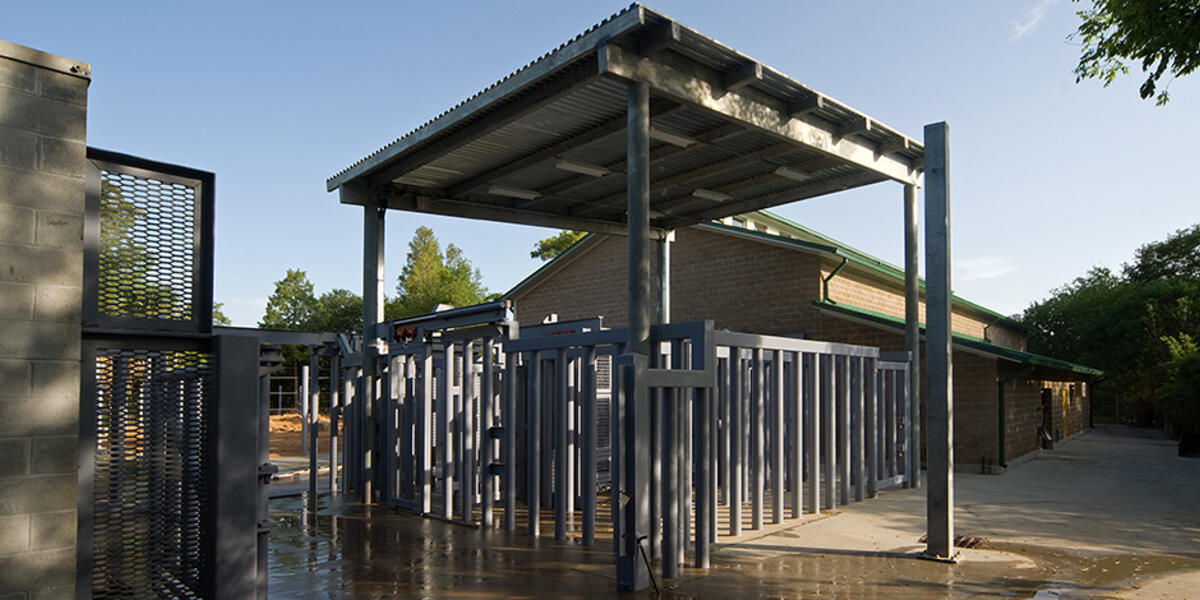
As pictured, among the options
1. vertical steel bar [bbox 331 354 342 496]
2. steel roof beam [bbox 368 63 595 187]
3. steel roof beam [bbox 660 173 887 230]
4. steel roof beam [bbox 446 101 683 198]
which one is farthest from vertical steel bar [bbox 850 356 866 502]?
vertical steel bar [bbox 331 354 342 496]

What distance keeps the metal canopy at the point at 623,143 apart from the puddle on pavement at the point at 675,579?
15.4 feet

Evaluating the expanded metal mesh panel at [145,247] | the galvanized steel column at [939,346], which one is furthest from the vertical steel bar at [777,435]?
the expanded metal mesh panel at [145,247]

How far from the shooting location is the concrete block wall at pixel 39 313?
320 cm

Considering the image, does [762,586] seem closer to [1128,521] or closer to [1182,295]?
[1128,521]

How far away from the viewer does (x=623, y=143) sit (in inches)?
419

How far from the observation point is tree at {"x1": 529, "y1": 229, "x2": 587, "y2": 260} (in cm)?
4725

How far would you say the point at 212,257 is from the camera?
144 inches

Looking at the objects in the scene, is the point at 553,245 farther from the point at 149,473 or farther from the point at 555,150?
the point at 149,473

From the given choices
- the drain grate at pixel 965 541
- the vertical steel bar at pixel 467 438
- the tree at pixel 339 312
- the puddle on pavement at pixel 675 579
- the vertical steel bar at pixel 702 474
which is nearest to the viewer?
the puddle on pavement at pixel 675 579

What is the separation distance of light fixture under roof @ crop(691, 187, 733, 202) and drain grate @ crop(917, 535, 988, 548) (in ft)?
22.6

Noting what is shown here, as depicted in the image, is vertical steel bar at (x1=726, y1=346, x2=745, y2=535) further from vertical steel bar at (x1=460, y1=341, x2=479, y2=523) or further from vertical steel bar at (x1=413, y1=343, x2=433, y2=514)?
vertical steel bar at (x1=413, y1=343, x2=433, y2=514)

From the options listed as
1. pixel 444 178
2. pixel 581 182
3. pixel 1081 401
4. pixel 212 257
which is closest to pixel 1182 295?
pixel 1081 401

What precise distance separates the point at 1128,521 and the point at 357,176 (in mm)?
10950

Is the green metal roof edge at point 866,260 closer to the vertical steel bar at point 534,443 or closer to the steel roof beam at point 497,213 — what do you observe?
the steel roof beam at point 497,213
